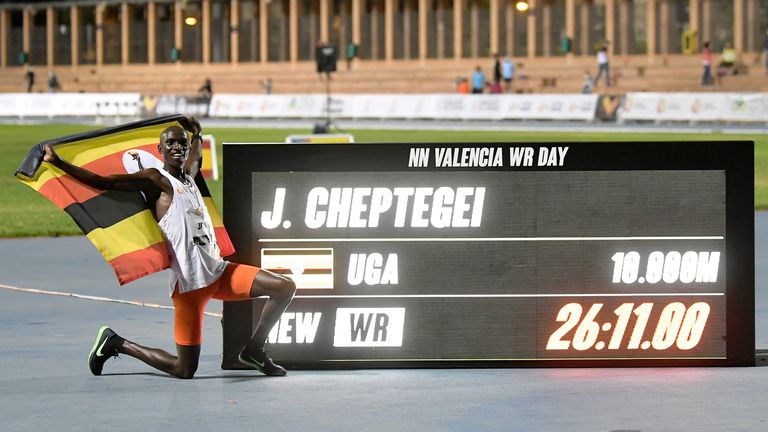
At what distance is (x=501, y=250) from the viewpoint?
31.8ft

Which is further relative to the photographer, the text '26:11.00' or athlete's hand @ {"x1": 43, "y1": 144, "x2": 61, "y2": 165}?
the text '26:11.00'

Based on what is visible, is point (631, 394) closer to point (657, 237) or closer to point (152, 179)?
point (657, 237)

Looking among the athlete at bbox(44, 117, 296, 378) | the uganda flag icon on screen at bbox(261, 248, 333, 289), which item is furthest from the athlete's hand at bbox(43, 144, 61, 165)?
the uganda flag icon on screen at bbox(261, 248, 333, 289)

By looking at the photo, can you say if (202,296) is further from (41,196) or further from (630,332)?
(41,196)

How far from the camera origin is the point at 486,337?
31.6 feet

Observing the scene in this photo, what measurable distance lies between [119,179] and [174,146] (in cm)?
34

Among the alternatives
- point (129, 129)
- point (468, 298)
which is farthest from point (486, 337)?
point (129, 129)

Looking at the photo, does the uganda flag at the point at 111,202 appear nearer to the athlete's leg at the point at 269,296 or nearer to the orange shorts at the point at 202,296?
the orange shorts at the point at 202,296

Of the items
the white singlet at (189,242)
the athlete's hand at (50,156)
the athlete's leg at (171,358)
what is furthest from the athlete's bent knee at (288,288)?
the athlete's hand at (50,156)

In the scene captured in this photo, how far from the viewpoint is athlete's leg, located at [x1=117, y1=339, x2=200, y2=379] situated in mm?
9406

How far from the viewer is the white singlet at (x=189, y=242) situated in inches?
362

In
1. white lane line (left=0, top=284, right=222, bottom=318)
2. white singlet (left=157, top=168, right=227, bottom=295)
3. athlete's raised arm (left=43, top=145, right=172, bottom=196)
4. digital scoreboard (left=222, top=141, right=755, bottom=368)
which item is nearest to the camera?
white singlet (left=157, top=168, right=227, bottom=295)

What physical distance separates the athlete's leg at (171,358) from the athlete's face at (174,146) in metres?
1.00

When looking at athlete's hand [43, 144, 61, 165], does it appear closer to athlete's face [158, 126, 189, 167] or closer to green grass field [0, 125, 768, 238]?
athlete's face [158, 126, 189, 167]
